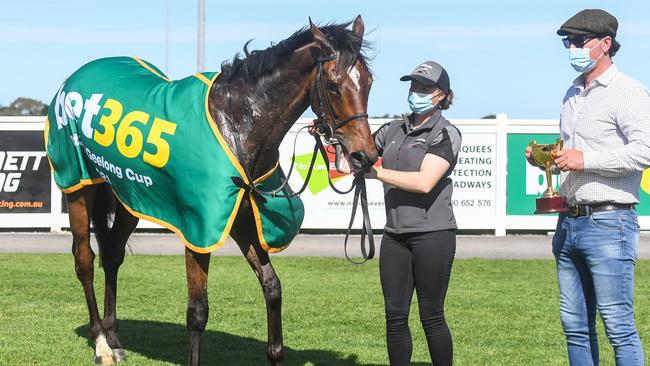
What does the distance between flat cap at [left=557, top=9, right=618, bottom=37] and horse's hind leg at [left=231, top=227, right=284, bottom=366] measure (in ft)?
7.95

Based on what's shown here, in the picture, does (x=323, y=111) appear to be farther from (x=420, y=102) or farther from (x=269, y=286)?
(x=269, y=286)

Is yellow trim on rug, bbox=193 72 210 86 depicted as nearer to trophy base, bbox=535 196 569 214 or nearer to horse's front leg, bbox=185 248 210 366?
horse's front leg, bbox=185 248 210 366

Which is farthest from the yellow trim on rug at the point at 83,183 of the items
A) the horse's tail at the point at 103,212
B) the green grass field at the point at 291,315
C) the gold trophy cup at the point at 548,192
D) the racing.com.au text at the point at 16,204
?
the racing.com.au text at the point at 16,204

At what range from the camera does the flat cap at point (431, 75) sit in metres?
5.14

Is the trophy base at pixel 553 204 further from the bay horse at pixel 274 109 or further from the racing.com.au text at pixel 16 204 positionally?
the racing.com.au text at pixel 16 204

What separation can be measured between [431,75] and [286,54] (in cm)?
92

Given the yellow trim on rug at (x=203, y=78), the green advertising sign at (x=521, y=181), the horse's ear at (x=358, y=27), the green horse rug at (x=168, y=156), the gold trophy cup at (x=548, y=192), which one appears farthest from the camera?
the green advertising sign at (x=521, y=181)

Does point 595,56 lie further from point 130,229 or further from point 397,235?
point 130,229

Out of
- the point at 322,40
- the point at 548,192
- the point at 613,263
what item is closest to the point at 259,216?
the point at 322,40

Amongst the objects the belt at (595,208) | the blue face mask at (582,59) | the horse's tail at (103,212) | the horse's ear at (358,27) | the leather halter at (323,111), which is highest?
the horse's ear at (358,27)

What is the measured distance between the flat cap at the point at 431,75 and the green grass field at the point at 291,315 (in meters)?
2.27

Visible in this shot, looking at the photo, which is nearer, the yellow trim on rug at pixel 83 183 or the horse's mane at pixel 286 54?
the horse's mane at pixel 286 54

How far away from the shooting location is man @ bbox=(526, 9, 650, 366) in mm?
4504

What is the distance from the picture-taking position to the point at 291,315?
28.0 feet
